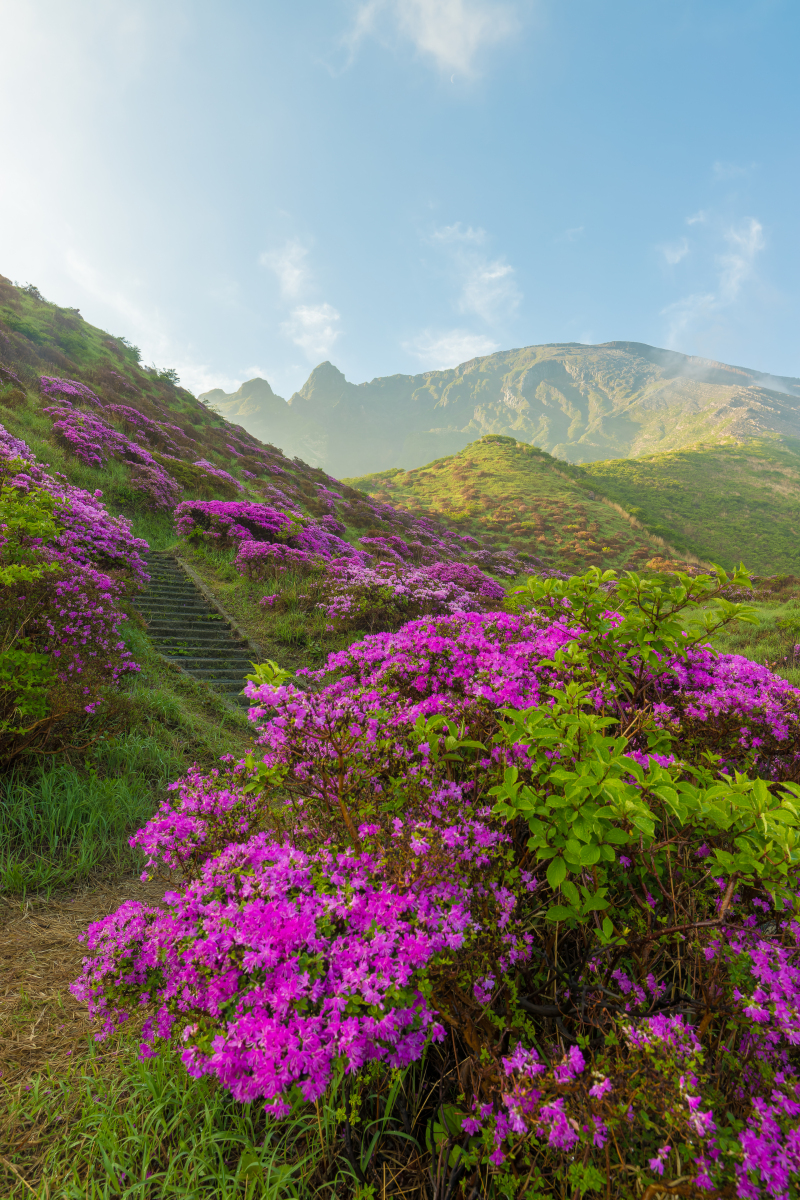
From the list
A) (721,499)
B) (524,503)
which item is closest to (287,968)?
(524,503)

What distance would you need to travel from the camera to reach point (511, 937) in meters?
1.69

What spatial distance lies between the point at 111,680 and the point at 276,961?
508 centimetres

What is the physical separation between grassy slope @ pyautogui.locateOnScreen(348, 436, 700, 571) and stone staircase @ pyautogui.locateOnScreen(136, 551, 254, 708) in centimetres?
2293

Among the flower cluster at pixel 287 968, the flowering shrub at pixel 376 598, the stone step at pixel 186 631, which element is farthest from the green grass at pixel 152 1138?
the flowering shrub at pixel 376 598

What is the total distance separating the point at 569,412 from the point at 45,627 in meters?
197

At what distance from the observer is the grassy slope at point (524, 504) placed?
3039 centimetres

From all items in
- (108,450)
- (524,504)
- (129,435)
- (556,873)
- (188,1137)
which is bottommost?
(188,1137)

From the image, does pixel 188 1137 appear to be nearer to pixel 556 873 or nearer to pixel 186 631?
pixel 556 873

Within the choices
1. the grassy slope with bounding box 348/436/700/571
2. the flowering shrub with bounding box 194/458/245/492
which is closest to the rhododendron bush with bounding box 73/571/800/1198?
the flowering shrub with bounding box 194/458/245/492

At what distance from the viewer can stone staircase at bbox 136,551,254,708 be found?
7.42m

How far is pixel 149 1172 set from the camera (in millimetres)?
1728

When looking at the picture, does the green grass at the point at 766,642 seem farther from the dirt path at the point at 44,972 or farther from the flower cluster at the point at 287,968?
the dirt path at the point at 44,972

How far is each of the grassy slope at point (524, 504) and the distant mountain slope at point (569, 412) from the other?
78.9 m

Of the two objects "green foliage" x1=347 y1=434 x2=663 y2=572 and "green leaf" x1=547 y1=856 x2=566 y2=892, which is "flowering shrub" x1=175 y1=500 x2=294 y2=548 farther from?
"green foliage" x1=347 y1=434 x2=663 y2=572
